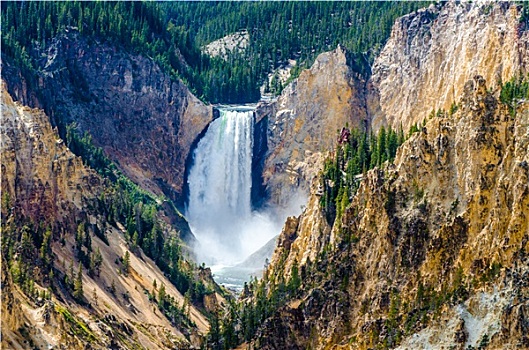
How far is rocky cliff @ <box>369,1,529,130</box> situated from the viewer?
152m

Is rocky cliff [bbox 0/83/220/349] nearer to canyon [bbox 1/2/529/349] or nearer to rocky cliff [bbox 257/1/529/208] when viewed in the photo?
canyon [bbox 1/2/529/349]

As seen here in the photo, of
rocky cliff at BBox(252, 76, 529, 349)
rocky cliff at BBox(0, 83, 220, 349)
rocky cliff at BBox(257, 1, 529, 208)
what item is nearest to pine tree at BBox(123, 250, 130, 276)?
rocky cliff at BBox(0, 83, 220, 349)

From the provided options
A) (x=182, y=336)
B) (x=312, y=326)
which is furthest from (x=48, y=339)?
(x=182, y=336)

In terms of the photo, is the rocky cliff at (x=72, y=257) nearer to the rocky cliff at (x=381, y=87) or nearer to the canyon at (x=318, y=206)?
the canyon at (x=318, y=206)

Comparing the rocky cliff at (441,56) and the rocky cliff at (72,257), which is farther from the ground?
the rocky cliff at (441,56)

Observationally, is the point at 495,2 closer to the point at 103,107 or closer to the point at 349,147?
→ the point at 349,147

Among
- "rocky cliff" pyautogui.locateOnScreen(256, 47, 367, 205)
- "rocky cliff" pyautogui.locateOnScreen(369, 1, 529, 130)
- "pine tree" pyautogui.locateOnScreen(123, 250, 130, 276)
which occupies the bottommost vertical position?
"pine tree" pyautogui.locateOnScreen(123, 250, 130, 276)

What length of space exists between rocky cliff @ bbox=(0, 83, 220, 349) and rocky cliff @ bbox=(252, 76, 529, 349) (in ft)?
56.6

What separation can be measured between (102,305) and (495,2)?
56340 mm

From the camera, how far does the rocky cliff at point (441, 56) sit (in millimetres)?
152500

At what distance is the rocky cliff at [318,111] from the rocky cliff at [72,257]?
32.3 meters

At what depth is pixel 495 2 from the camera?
158750 mm

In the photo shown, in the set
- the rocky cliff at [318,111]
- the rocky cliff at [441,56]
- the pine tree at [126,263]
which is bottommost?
the pine tree at [126,263]

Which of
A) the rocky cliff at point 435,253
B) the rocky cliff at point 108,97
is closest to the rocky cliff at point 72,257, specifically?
the rocky cliff at point 435,253
